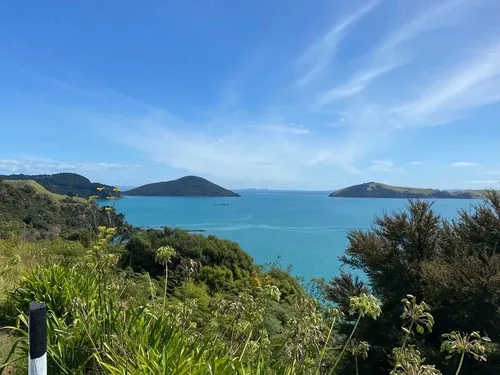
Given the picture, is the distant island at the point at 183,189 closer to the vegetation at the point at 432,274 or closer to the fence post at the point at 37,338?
the vegetation at the point at 432,274

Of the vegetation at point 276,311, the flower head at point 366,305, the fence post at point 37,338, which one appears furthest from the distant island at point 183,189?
the flower head at point 366,305

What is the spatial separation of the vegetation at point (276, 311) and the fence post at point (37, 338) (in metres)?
0.42

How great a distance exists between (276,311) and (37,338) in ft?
15.6

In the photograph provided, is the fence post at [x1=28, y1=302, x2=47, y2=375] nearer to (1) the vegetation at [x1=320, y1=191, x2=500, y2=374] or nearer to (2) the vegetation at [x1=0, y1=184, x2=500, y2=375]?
(2) the vegetation at [x1=0, y1=184, x2=500, y2=375]

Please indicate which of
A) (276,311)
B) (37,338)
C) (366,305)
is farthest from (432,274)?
(37,338)

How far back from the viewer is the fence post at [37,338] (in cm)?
157

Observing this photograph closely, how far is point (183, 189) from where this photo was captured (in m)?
151

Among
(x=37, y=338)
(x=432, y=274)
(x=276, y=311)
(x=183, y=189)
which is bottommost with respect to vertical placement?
(x=276, y=311)

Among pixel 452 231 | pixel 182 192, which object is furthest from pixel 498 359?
pixel 182 192

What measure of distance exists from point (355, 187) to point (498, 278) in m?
168

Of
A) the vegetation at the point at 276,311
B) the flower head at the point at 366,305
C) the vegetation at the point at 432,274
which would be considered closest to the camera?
the flower head at the point at 366,305

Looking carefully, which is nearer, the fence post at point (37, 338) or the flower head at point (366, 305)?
the fence post at point (37, 338)

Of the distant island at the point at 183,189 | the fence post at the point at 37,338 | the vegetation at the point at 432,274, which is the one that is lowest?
the vegetation at the point at 432,274

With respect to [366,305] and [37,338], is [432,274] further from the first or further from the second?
[37,338]
